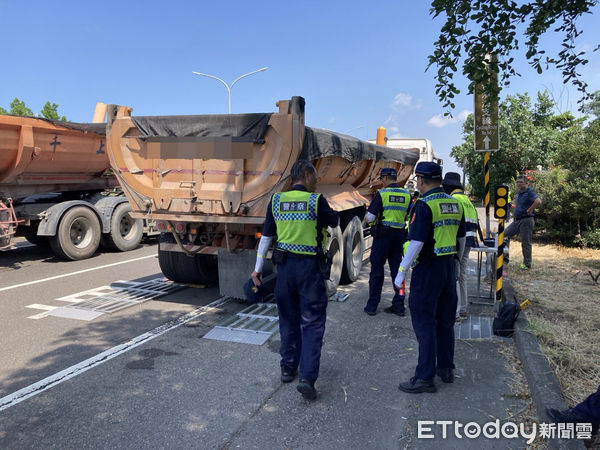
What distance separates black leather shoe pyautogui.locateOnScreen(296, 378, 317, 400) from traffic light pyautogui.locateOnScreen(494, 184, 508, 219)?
3287mm

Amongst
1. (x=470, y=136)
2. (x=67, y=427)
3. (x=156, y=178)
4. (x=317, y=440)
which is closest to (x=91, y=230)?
→ (x=156, y=178)

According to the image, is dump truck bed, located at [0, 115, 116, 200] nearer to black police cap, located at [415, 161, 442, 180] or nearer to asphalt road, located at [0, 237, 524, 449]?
asphalt road, located at [0, 237, 524, 449]

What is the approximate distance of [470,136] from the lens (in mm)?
28625

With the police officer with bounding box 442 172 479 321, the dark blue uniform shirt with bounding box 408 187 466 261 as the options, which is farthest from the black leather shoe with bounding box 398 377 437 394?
the police officer with bounding box 442 172 479 321

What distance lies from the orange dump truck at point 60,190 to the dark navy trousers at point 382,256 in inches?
259

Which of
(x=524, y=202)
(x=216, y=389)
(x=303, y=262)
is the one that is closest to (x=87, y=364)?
(x=216, y=389)

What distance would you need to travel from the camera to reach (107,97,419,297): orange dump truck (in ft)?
17.9

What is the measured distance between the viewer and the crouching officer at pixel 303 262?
3.68m

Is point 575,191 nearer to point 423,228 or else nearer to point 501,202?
point 501,202

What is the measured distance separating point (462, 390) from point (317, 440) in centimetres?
149

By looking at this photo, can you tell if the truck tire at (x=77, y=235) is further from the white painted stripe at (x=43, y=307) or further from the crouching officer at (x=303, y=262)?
the crouching officer at (x=303, y=262)

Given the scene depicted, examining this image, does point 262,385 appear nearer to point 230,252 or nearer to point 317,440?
point 317,440

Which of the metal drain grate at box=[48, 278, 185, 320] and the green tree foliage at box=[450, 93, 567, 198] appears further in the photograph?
the green tree foliage at box=[450, 93, 567, 198]

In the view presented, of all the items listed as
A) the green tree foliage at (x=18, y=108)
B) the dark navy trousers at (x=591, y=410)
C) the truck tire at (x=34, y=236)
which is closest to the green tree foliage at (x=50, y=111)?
the green tree foliage at (x=18, y=108)
